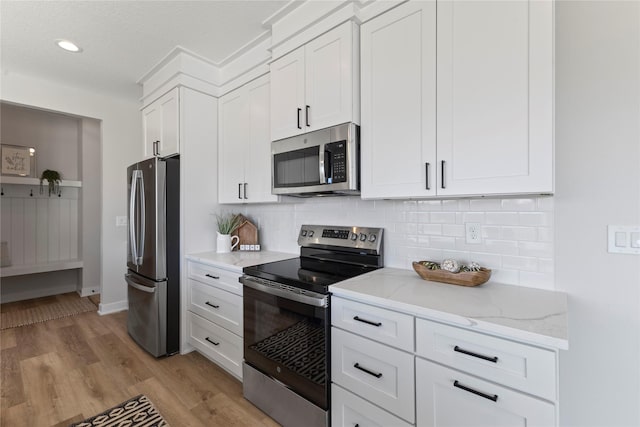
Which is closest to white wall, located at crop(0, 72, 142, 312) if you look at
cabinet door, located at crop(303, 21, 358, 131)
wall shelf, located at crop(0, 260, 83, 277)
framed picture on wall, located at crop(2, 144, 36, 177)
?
wall shelf, located at crop(0, 260, 83, 277)

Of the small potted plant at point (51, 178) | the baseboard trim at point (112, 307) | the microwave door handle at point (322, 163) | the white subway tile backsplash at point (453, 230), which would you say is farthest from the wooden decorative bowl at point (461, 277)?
the small potted plant at point (51, 178)

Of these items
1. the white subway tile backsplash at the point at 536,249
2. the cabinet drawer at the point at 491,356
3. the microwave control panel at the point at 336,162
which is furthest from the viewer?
the microwave control panel at the point at 336,162

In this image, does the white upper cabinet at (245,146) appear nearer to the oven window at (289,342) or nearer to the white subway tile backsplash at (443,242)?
the oven window at (289,342)

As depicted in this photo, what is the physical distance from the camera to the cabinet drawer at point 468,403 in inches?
37.0

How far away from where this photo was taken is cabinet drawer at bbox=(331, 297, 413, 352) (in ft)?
3.98

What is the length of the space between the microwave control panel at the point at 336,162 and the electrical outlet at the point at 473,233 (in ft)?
2.36

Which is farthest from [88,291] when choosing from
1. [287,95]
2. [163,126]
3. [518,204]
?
[518,204]

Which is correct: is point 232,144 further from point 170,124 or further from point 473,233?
point 473,233

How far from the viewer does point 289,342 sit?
65.1 inches

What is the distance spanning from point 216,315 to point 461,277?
5.70 feet

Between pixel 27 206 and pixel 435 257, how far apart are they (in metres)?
5.25

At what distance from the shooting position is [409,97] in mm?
1505

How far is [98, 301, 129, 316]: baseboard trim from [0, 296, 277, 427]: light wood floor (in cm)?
60

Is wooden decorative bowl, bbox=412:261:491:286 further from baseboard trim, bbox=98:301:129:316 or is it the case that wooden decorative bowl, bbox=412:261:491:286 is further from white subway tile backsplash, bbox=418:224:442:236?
baseboard trim, bbox=98:301:129:316
